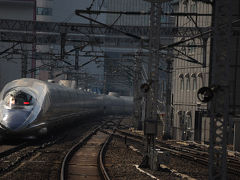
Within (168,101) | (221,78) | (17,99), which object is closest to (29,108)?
(17,99)

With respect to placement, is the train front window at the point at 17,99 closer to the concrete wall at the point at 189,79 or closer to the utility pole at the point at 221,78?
the concrete wall at the point at 189,79

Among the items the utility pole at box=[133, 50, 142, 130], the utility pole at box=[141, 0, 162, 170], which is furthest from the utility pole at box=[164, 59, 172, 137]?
the utility pole at box=[141, 0, 162, 170]

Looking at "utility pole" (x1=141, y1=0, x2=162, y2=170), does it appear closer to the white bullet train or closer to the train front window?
the white bullet train

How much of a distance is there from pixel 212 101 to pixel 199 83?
28187 millimetres

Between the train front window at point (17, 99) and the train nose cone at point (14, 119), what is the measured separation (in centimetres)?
48

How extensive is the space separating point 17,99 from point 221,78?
50.6 feet

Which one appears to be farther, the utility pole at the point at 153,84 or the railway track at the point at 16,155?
the utility pole at the point at 153,84

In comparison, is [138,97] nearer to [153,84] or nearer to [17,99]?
[17,99]

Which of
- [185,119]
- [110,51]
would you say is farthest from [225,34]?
[110,51]

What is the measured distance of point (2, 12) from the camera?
73688 mm

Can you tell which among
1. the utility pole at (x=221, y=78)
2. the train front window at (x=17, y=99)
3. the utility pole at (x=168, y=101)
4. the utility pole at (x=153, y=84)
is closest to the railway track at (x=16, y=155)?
the train front window at (x=17, y=99)

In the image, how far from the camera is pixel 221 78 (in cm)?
1014

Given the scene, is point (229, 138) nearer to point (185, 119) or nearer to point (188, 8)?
point (185, 119)

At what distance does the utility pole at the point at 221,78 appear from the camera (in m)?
9.94
